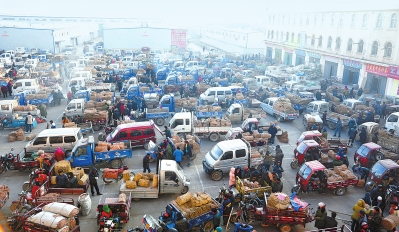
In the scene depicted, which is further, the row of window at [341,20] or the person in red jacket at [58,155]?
the row of window at [341,20]

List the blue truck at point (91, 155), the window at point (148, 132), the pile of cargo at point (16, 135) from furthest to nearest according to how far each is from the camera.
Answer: the pile of cargo at point (16, 135)
the window at point (148, 132)
the blue truck at point (91, 155)

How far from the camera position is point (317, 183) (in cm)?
1482

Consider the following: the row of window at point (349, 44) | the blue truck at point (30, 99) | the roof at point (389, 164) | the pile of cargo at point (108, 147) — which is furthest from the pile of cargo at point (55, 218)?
the row of window at point (349, 44)

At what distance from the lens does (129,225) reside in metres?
12.7

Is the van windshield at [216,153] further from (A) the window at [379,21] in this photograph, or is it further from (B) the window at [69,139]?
(A) the window at [379,21]

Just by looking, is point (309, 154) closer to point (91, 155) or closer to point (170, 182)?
point (170, 182)

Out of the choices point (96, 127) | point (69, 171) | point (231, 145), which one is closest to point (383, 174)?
point (231, 145)

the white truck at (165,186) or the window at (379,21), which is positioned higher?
the window at (379,21)

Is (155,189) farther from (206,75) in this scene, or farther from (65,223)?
(206,75)

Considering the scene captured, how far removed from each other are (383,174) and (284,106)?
11212mm

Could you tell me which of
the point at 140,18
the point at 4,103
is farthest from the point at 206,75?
the point at 140,18

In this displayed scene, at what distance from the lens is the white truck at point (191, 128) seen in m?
21.4

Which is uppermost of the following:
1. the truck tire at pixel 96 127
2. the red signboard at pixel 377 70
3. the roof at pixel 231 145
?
the red signboard at pixel 377 70

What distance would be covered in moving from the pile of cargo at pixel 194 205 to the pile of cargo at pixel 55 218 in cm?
378
